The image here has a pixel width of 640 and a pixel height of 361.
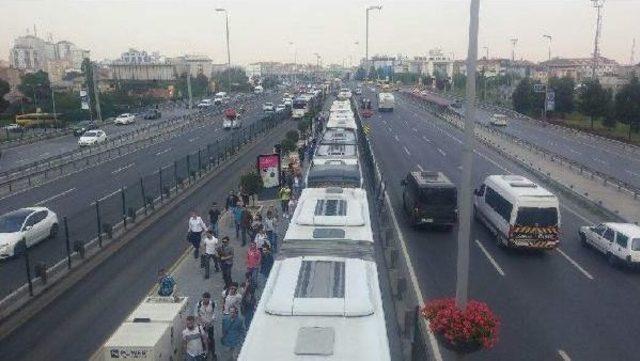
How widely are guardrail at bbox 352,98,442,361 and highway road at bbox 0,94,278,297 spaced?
1242cm

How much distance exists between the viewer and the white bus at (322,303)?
24.5 ft

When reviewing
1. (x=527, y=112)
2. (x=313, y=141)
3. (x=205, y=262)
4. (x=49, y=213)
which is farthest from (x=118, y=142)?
(x=527, y=112)

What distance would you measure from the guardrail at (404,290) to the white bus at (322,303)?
2106 millimetres

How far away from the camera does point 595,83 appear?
220 feet

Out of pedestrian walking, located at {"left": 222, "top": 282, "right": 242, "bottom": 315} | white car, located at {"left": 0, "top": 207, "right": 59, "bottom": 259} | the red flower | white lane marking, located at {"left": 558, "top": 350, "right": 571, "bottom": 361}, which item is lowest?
white lane marking, located at {"left": 558, "top": 350, "right": 571, "bottom": 361}

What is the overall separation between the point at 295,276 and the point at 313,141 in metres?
33.9

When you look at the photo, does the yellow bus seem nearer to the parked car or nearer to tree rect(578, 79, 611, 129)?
the parked car

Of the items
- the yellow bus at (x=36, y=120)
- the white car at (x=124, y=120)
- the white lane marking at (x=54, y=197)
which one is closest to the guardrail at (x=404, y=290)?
the white lane marking at (x=54, y=197)

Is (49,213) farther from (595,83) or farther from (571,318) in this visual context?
(595,83)

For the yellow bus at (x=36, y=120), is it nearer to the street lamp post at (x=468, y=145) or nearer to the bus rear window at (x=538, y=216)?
the bus rear window at (x=538, y=216)

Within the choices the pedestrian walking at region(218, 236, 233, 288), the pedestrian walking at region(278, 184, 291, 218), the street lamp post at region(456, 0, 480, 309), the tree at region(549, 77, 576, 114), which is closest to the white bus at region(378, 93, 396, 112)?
the tree at region(549, 77, 576, 114)

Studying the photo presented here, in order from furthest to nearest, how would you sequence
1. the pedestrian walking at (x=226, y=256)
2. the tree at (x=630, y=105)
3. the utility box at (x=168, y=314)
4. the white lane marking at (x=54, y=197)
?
the tree at (x=630, y=105)
the white lane marking at (x=54, y=197)
the pedestrian walking at (x=226, y=256)
the utility box at (x=168, y=314)

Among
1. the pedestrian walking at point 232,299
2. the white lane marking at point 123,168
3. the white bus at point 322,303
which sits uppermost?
the white bus at point 322,303

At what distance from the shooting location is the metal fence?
55.5 ft
